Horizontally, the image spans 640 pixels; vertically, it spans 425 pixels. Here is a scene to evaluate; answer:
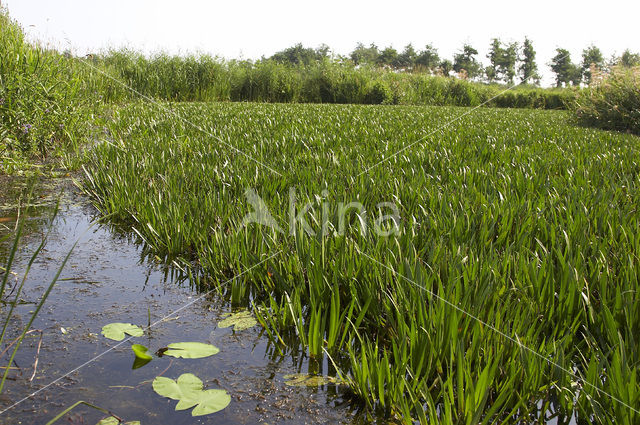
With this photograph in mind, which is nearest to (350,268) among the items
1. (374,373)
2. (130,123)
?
(374,373)

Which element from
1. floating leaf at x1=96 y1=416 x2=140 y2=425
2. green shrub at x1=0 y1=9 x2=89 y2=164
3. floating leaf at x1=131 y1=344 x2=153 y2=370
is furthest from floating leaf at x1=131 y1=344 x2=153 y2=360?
green shrub at x1=0 y1=9 x2=89 y2=164

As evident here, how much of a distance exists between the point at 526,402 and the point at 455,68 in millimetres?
71564

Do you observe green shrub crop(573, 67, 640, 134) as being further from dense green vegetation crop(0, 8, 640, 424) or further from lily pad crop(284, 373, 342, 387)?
lily pad crop(284, 373, 342, 387)

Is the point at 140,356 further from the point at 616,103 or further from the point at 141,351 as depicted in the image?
the point at 616,103

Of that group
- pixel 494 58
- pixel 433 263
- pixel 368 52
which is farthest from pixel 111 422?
pixel 368 52

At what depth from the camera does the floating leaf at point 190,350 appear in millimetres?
1593

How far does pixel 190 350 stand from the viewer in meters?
1.62

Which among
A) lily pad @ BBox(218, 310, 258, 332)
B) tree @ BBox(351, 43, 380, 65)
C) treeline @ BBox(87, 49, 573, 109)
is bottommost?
lily pad @ BBox(218, 310, 258, 332)

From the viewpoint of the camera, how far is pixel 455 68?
220 feet

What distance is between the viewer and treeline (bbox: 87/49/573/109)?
45.4 feet

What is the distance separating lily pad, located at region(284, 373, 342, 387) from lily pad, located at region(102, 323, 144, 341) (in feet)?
2.01

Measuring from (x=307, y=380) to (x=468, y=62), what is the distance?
68407 millimetres

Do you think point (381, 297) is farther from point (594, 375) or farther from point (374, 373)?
point (594, 375)

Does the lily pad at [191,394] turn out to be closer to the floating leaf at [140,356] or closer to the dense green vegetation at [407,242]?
the floating leaf at [140,356]
